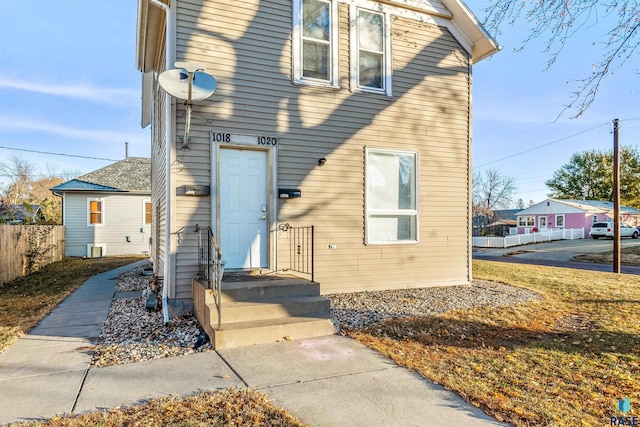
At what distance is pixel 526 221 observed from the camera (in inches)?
1554

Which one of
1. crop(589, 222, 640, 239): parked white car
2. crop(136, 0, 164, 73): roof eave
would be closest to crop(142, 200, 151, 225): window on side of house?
crop(136, 0, 164, 73): roof eave

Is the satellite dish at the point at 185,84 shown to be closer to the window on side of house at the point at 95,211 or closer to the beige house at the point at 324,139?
the beige house at the point at 324,139

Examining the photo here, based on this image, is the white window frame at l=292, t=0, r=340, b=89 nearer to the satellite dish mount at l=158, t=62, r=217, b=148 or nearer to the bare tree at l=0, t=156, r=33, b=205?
the satellite dish mount at l=158, t=62, r=217, b=148

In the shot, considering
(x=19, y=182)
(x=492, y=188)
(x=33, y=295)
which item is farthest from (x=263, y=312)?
(x=492, y=188)

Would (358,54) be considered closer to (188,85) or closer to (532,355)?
(188,85)

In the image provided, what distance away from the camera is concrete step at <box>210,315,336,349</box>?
13.8ft

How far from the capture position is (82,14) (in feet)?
46.6

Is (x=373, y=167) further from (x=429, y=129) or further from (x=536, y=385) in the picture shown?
(x=536, y=385)

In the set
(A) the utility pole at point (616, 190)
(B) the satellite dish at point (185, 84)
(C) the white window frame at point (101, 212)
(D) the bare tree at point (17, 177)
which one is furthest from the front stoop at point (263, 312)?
(D) the bare tree at point (17, 177)

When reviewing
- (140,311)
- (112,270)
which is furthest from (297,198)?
(112,270)

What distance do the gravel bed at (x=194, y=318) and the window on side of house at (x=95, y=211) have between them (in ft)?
33.4

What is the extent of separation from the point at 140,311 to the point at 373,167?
183 inches

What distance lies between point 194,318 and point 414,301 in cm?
350

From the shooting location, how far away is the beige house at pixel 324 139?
19.3 ft
